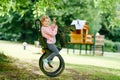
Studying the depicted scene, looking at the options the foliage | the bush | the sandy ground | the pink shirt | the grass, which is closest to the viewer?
the pink shirt

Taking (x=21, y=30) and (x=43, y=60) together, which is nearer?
(x=43, y=60)

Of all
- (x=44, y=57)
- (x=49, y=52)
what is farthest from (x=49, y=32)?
(x=44, y=57)

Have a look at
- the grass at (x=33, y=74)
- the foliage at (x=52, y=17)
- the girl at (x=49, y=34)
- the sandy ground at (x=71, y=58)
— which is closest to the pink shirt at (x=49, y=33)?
the girl at (x=49, y=34)

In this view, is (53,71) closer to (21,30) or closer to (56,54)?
(56,54)

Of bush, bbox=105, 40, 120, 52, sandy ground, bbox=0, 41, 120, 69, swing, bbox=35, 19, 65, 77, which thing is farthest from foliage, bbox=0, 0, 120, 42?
swing, bbox=35, 19, 65, 77

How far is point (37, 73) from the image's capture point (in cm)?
973

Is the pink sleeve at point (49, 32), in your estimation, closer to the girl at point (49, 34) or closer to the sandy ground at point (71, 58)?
the girl at point (49, 34)

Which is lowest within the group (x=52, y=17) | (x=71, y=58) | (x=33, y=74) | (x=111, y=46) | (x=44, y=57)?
(x=111, y=46)

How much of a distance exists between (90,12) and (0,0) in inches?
→ 1036

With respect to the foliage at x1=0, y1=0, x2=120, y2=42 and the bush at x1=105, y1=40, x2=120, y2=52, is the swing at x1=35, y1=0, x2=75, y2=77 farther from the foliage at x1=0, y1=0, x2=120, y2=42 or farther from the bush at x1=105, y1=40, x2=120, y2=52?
the bush at x1=105, y1=40, x2=120, y2=52

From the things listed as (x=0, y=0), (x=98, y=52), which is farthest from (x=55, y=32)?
(x=98, y=52)

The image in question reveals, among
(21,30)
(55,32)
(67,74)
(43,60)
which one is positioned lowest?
(21,30)

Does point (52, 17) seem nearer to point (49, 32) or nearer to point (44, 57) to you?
point (44, 57)

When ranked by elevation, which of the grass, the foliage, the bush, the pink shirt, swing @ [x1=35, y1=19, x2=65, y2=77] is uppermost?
the pink shirt
